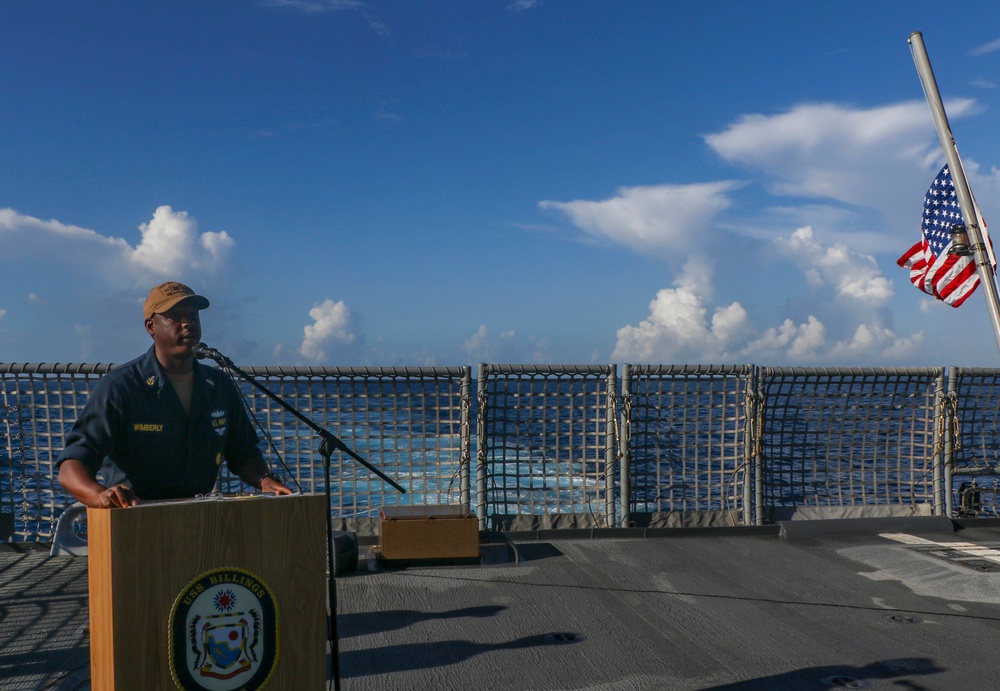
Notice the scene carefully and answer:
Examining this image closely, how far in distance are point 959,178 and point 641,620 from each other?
3467 millimetres

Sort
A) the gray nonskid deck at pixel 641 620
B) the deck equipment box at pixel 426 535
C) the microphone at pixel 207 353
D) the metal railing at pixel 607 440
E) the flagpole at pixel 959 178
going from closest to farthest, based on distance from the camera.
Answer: the microphone at pixel 207 353
the gray nonskid deck at pixel 641 620
the flagpole at pixel 959 178
the deck equipment box at pixel 426 535
the metal railing at pixel 607 440

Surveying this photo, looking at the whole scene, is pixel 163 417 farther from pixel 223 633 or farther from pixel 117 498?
pixel 223 633

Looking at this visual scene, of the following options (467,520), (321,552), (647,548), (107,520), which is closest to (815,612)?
(647,548)

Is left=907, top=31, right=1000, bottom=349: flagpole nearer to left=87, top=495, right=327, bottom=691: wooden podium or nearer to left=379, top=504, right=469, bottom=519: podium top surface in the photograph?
left=379, top=504, right=469, bottom=519: podium top surface

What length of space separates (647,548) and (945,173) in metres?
3.81

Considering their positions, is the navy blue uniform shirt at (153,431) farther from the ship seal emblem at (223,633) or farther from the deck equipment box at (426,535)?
the deck equipment box at (426,535)

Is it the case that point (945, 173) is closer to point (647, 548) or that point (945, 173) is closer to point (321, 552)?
point (647, 548)

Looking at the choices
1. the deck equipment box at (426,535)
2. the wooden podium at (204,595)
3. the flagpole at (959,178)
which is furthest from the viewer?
the deck equipment box at (426,535)

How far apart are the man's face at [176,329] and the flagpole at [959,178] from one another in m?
4.61

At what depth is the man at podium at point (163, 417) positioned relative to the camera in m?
3.22

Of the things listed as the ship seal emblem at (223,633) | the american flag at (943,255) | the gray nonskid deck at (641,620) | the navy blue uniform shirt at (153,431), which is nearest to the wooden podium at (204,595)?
the ship seal emblem at (223,633)

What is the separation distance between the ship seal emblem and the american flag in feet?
18.8

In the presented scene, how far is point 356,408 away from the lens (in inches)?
279

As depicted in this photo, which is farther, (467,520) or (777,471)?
(777,471)
